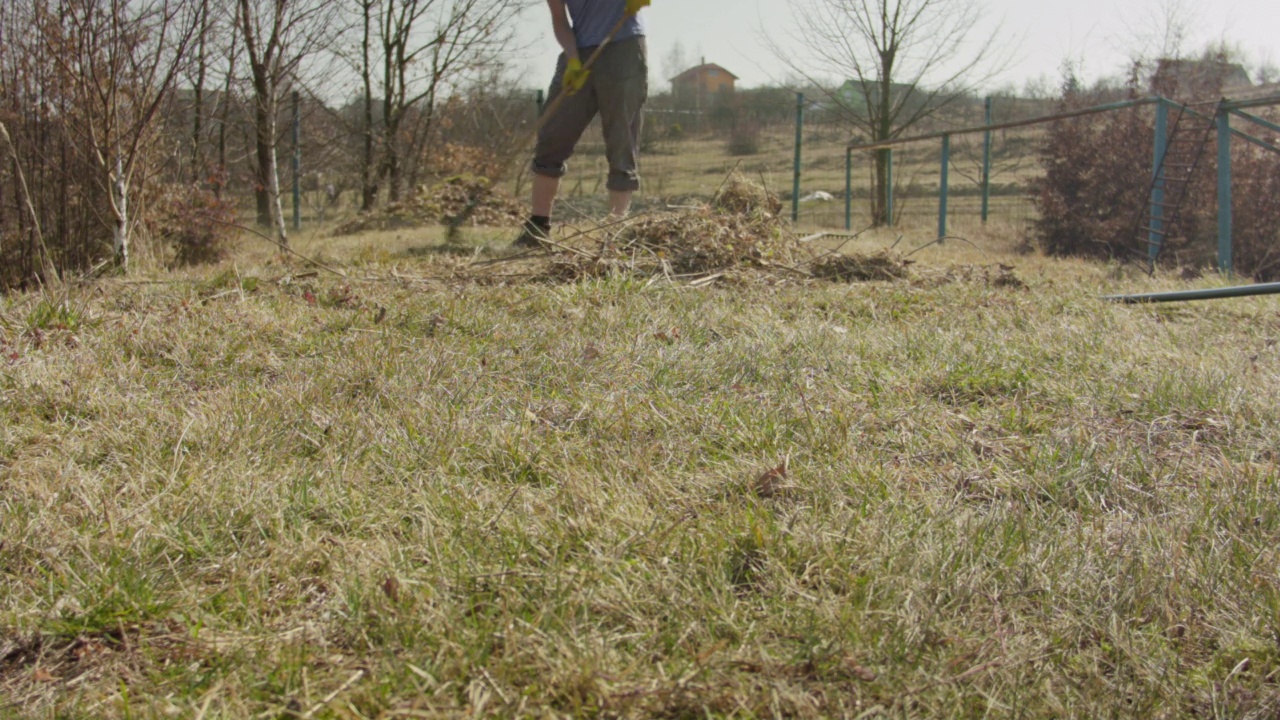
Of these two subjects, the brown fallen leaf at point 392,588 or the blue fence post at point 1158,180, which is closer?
the brown fallen leaf at point 392,588

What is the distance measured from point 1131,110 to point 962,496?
10.2 meters

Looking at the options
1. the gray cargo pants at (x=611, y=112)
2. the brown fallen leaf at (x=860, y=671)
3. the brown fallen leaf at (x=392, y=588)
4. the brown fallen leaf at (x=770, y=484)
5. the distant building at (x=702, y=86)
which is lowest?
the brown fallen leaf at (x=860, y=671)

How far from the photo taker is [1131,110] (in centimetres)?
1028

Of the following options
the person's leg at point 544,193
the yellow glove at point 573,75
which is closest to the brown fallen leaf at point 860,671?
the yellow glove at point 573,75

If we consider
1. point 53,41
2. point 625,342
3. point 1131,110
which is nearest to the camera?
point 625,342

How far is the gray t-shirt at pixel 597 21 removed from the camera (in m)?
5.07

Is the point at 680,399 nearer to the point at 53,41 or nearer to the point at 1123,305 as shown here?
the point at 1123,305

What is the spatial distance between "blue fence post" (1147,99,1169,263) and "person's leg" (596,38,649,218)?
12.9 ft

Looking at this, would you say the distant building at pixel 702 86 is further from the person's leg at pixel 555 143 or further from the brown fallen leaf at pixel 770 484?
the brown fallen leaf at pixel 770 484

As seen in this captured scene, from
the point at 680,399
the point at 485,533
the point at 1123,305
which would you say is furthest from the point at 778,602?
the point at 1123,305

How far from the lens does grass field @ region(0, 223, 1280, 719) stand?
1.21m

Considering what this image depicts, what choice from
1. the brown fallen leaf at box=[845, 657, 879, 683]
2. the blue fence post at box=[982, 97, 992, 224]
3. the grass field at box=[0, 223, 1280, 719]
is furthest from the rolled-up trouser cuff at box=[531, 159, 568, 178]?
the blue fence post at box=[982, 97, 992, 224]

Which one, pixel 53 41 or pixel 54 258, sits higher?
pixel 53 41

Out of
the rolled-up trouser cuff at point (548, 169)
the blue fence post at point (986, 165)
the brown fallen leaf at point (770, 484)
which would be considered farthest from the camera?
the blue fence post at point (986, 165)
